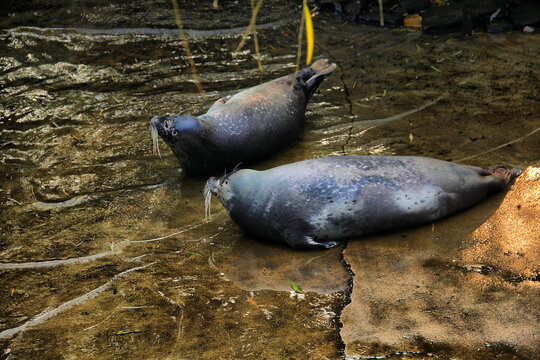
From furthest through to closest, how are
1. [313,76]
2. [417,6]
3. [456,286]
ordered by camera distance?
[417,6] → [313,76] → [456,286]

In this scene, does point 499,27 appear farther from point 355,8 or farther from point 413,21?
point 355,8

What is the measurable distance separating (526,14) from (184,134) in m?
4.55

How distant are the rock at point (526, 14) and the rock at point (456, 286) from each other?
3.58 metres

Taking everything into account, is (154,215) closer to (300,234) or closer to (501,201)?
(300,234)

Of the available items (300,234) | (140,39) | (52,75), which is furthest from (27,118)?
(300,234)

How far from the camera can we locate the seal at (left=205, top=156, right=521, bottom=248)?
3945 mm

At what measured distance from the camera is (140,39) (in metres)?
7.51

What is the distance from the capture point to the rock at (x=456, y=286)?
286cm

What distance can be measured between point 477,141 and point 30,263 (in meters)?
3.48

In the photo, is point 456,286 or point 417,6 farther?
point 417,6

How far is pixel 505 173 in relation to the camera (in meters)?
4.25

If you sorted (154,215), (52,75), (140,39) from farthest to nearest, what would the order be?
(140,39), (52,75), (154,215)

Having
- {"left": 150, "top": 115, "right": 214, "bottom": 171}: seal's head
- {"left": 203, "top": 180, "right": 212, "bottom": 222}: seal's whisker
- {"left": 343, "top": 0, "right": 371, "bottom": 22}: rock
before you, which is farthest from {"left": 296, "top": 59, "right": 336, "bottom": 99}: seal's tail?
{"left": 343, "top": 0, "right": 371, "bottom": 22}: rock

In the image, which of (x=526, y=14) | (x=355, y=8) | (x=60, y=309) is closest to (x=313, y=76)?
(x=355, y=8)
